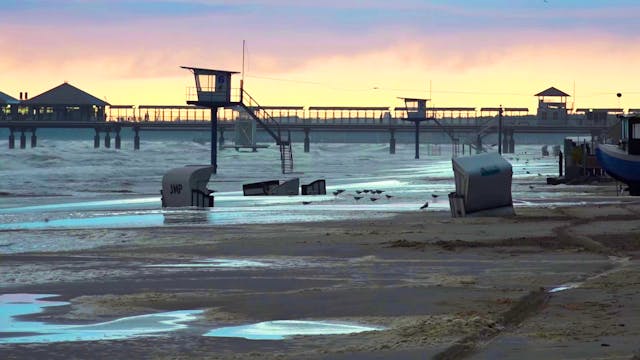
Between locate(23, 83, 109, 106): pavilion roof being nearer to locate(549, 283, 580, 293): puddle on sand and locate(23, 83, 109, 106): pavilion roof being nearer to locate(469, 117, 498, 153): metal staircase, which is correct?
locate(469, 117, 498, 153): metal staircase

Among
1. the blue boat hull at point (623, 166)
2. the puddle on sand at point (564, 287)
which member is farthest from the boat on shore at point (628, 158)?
the puddle on sand at point (564, 287)

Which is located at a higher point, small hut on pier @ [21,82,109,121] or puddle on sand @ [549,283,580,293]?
small hut on pier @ [21,82,109,121]

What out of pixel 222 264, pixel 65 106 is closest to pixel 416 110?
pixel 65 106

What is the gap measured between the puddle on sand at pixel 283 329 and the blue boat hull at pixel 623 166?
3575cm

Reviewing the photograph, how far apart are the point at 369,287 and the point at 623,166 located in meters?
33.8

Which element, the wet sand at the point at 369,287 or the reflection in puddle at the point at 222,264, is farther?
the reflection in puddle at the point at 222,264

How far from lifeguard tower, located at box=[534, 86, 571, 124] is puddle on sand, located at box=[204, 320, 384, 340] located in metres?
178

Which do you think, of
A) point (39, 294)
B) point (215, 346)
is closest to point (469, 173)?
point (39, 294)

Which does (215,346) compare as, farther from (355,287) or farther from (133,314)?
(355,287)

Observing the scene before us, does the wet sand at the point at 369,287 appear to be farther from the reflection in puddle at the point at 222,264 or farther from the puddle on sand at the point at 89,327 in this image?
the puddle on sand at the point at 89,327

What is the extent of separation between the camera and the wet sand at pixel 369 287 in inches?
395

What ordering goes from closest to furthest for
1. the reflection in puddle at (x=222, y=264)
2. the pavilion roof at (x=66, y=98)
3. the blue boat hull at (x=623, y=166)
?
the reflection in puddle at (x=222, y=264) → the blue boat hull at (x=623, y=166) → the pavilion roof at (x=66, y=98)

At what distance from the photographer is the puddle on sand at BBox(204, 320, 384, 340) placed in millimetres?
10844

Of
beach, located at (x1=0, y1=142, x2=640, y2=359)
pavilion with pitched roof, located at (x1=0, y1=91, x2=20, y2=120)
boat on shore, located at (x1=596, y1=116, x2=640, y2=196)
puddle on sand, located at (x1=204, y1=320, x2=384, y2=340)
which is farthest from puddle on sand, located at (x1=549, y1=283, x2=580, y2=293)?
pavilion with pitched roof, located at (x1=0, y1=91, x2=20, y2=120)
